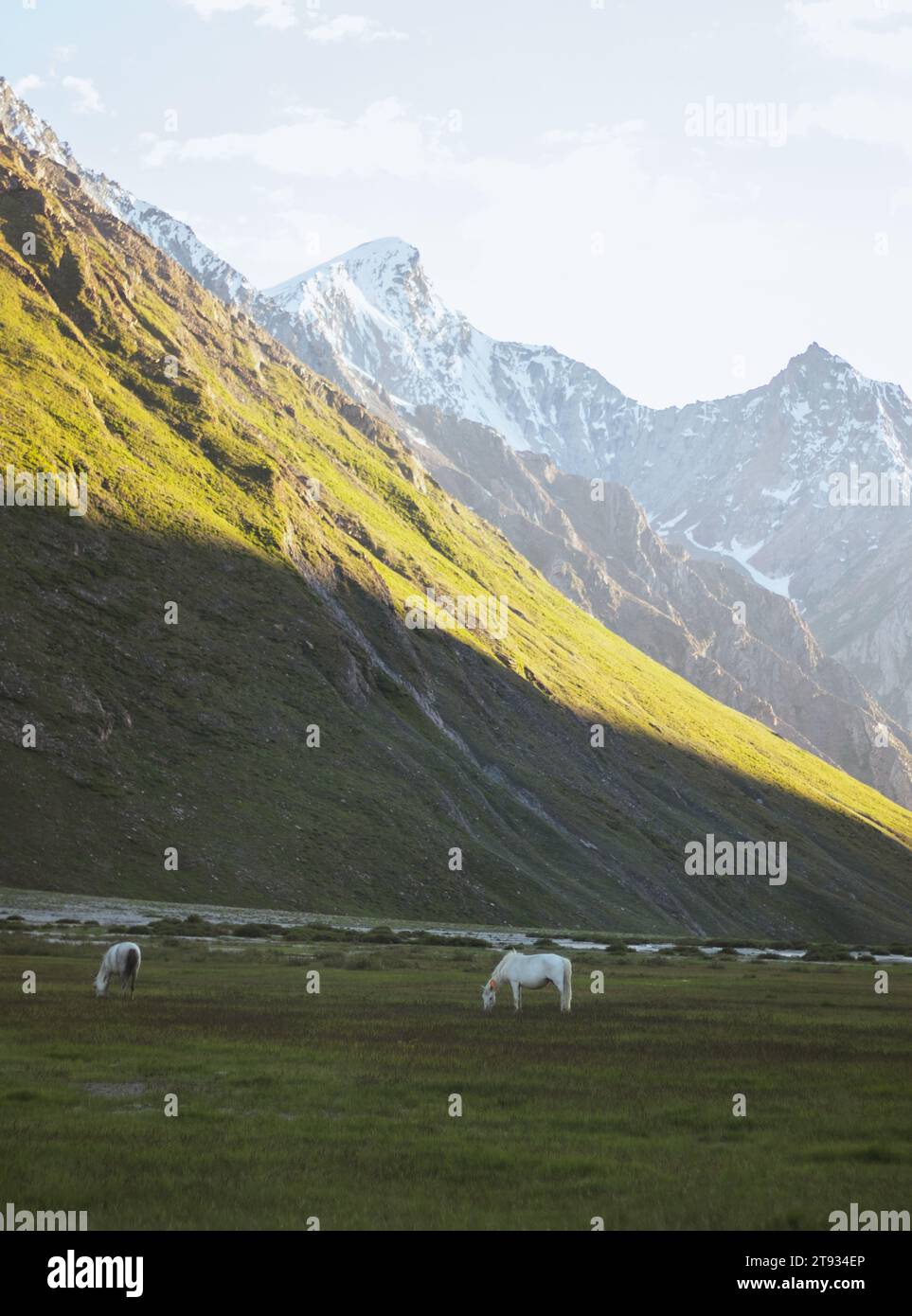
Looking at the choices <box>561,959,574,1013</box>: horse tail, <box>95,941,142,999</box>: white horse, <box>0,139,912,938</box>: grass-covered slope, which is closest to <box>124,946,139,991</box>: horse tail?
<box>95,941,142,999</box>: white horse

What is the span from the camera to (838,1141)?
740 inches

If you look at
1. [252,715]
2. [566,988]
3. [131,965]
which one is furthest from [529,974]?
[252,715]

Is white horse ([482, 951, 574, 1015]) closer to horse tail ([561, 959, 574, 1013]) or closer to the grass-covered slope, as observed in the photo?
horse tail ([561, 959, 574, 1013])

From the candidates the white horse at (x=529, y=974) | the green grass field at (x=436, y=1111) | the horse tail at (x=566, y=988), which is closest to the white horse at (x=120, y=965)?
the green grass field at (x=436, y=1111)

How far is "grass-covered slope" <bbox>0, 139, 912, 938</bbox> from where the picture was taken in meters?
106

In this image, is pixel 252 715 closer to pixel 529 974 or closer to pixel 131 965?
pixel 131 965

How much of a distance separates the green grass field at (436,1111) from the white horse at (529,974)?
0.70 metres

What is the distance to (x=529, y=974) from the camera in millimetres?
36500

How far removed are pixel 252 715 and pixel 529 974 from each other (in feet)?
308

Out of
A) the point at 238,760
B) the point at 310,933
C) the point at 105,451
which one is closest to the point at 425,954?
the point at 310,933

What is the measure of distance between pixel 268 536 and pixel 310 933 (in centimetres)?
9396

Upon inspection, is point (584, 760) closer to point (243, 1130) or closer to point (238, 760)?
point (238, 760)

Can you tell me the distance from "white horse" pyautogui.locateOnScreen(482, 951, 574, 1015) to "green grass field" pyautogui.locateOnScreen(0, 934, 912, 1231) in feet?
2.30

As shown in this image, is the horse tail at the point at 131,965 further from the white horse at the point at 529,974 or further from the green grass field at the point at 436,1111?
the white horse at the point at 529,974
